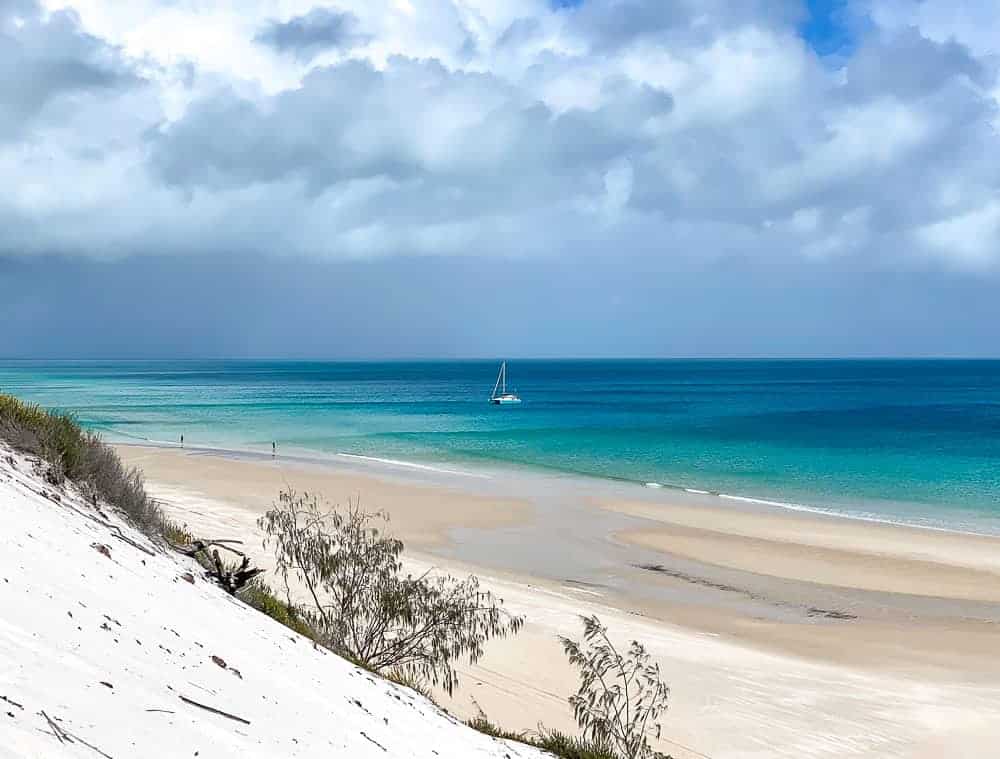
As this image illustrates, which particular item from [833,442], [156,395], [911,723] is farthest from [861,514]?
[156,395]

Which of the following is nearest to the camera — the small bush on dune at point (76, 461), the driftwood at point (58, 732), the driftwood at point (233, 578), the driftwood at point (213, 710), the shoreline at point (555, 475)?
the driftwood at point (58, 732)

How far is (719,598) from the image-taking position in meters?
22.4

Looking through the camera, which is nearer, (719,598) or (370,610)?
(370,610)

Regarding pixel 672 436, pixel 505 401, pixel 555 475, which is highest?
pixel 505 401

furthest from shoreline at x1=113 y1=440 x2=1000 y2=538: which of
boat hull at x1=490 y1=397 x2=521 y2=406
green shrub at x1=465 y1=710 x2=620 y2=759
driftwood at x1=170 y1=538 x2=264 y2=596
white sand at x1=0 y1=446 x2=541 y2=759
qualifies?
boat hull at x1=490 y1=397 x2=521 y2=406

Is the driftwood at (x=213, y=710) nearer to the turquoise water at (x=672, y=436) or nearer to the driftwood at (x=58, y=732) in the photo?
the driftwood at (x=58, y=732)

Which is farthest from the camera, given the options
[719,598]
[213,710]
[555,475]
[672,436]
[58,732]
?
[672,436]

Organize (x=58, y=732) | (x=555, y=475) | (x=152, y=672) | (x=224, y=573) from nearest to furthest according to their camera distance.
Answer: (x=58, y=732) → (x=152, y=672) → (x=224, y=573) → (x=555, y=475)

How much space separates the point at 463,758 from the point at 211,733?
2.87m

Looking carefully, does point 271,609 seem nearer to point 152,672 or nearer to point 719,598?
point 152,672

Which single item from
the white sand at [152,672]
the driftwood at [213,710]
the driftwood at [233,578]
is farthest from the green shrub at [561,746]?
the driftwood at [213,710]

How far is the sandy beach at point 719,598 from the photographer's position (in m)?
13.6

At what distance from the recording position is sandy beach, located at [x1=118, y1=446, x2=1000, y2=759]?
534 inches

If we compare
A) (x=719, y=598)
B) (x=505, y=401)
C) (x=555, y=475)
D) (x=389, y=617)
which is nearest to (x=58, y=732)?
(x=389, y=617)
